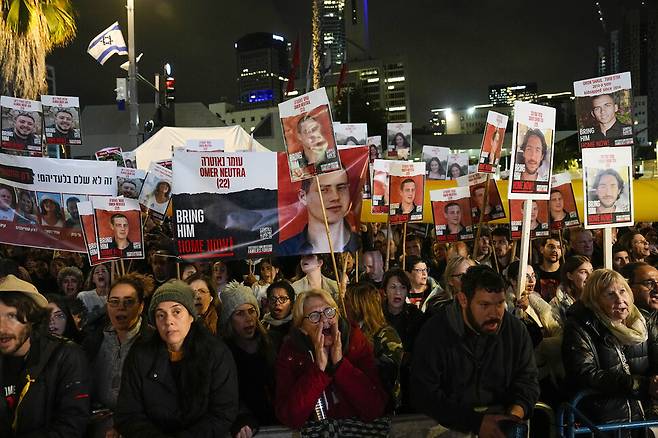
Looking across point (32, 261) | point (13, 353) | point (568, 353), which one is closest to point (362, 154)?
point (568, 353)

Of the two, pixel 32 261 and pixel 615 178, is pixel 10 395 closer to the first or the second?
pixel 615 178

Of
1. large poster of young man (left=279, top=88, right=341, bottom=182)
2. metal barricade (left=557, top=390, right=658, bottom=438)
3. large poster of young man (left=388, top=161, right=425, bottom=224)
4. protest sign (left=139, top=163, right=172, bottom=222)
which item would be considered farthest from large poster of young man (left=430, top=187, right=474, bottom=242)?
metal barricade (left=557, top=390, right=658, bottom=438)

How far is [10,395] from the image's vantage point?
10.1 ft

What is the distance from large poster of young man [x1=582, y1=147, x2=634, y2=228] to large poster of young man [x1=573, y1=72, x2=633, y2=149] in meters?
0.16

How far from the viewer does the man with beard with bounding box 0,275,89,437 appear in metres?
3.08

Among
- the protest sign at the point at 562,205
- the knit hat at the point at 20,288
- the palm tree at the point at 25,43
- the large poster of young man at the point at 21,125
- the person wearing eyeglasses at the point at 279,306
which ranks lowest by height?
the person wearing eyeglasses at the point at 279,306

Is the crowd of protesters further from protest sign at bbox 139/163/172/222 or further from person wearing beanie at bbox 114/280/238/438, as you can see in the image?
protest sign at bbox 139/163/172/222

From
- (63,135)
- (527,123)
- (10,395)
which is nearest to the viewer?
(10,395)

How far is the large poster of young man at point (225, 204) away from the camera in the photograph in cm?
617

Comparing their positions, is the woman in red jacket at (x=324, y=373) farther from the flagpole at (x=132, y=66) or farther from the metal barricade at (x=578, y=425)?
the flagpole at (x=132, y=66)

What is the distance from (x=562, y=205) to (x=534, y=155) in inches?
134

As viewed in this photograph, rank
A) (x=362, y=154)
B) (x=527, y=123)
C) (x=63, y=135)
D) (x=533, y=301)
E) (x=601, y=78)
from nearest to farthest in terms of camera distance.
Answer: (x=533, y=301), (x=527, y=123), (x=601, y=78), (x=362, y=154), (x=63, y=135)

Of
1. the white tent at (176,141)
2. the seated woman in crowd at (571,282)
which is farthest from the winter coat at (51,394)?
the white tent at (176,141)

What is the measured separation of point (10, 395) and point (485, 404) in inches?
101
